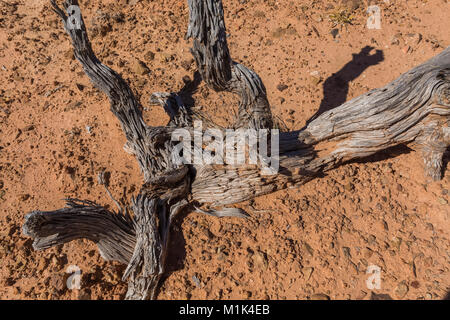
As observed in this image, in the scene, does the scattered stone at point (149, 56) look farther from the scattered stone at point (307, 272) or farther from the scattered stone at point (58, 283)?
the scattered stone at point (307, 272)

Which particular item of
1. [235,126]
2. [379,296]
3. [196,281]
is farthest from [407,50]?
[196,281]

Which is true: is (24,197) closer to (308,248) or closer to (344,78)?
(308,248)

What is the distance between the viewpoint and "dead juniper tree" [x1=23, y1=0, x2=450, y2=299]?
2.99 metres

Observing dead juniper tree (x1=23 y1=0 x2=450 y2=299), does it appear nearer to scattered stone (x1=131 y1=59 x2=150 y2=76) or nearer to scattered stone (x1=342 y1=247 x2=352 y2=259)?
scattered stone (x1=342 y1=247 x2=352 y2=259)

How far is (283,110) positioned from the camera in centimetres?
457

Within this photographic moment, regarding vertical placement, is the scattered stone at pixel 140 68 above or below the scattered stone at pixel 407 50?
below

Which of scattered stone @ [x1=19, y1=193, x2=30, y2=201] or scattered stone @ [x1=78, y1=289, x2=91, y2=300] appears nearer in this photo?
scattered stone @ [x1=78, y1=289, x2=91, y2=300]

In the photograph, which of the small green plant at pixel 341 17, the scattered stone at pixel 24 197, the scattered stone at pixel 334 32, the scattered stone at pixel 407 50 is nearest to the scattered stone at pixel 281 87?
the scattered stone at pixel 334 32

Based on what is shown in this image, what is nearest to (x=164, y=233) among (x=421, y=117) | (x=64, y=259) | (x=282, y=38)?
(x=64, y=259)

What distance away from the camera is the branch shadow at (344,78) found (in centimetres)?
458

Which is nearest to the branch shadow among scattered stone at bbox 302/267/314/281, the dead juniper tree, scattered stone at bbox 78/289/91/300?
the dead juniper tree

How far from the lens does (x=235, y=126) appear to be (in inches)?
143

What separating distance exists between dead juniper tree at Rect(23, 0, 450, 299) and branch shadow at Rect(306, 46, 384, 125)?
1.14 meters

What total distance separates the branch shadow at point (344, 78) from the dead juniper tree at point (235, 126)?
1.14 metres
